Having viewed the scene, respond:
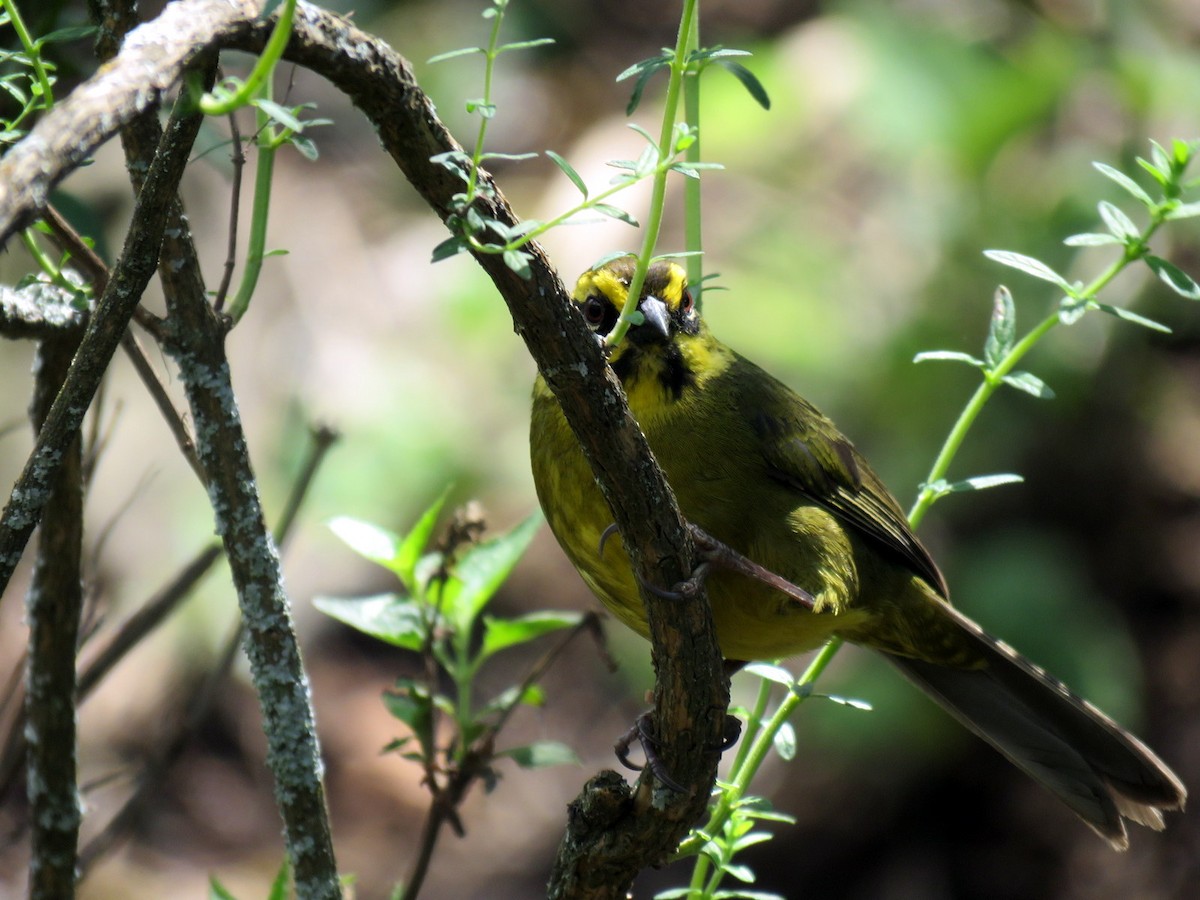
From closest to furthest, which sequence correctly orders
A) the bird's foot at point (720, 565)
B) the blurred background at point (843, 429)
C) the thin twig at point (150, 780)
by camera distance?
the bird's foot at point (720, 565) → the thin twig at point (150, 780) → the blurred background at point (843, 429)

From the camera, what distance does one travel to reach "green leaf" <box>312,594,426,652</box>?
2246 mm

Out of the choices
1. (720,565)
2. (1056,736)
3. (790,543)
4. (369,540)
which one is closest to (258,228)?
(369,540)

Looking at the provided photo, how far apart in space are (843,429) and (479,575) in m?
3.76

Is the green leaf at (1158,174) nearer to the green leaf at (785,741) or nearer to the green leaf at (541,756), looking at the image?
the green leaf at (785,741)

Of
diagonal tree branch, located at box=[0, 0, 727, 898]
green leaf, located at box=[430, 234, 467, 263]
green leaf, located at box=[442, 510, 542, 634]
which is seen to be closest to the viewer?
diagonal tree branch, located at box=[0, 0, 727, 898]

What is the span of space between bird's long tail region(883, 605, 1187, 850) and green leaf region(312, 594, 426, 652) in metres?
1.60

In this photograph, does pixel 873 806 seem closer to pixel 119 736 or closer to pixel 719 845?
pixel 119 736

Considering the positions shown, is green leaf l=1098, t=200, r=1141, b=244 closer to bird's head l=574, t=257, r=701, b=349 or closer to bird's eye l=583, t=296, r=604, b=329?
bird's head l=574, t=257, r=701, b=349

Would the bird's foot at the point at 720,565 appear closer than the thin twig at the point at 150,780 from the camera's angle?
Yes

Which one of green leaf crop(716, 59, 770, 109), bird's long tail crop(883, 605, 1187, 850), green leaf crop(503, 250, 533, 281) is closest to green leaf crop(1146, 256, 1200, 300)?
green leaf crop(716, 59, 770, 109)

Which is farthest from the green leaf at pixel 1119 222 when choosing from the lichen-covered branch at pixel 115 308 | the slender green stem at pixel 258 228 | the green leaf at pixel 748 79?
the lichen-covered branch at pixel 115 308

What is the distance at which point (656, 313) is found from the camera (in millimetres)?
2768

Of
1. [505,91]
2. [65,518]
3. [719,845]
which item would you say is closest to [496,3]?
[65,518]

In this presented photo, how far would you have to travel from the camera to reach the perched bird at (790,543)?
2.78 m
